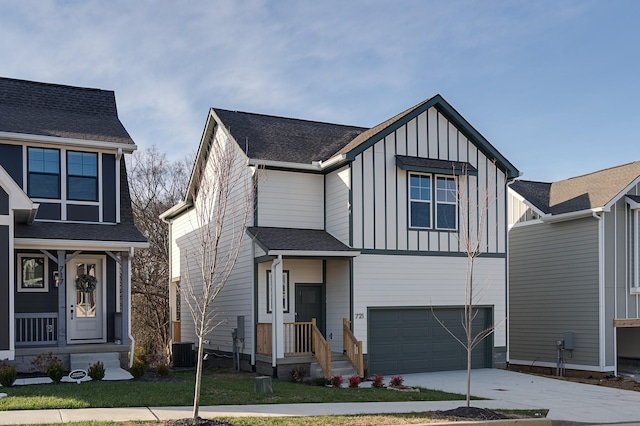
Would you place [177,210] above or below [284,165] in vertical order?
below

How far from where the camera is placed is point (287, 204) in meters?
20.0

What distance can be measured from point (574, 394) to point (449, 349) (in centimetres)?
485

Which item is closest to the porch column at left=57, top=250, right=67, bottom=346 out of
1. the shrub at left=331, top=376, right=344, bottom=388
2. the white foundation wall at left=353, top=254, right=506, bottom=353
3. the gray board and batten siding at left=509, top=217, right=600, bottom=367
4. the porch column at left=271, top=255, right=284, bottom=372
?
the porch column at left=271, top=255, right=284, bottom=372

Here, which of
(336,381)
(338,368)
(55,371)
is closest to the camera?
(55,371)

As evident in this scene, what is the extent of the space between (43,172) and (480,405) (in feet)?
40.9

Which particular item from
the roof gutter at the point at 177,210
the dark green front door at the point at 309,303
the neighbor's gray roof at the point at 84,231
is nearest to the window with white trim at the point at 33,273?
the neighbor's gray roof at the point at 84,231

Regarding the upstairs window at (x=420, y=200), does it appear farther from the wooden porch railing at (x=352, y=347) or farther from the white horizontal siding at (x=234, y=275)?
the white horizontal siding at (x=234, y=275)

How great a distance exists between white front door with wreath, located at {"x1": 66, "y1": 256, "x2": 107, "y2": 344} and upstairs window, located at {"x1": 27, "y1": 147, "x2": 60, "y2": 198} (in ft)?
6.53

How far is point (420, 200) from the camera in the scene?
20.1 metres

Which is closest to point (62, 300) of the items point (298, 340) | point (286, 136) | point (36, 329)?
point (36, 329)

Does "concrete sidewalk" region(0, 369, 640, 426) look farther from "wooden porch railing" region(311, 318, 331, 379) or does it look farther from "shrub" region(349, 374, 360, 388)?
"wooden porch railing" region(311, 318, 331, 379)

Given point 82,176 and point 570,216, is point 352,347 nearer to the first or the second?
point 82,176

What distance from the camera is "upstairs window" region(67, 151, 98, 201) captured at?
18328mm

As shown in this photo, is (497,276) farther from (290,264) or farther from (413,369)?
(290,264)
